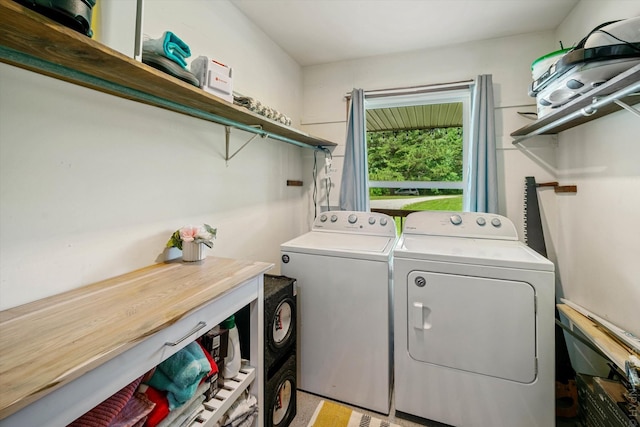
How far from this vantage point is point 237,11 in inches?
73.4

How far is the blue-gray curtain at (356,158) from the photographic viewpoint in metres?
2.47

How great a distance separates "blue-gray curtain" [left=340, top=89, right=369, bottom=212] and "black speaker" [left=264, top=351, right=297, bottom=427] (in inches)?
55.0

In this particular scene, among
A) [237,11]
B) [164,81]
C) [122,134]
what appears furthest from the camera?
[237,11]

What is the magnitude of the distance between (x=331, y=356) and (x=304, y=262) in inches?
24.5

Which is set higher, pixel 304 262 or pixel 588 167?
pixel 588 167

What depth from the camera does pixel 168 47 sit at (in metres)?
1.07

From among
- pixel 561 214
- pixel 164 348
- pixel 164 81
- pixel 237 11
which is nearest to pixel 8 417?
pixel 164 348

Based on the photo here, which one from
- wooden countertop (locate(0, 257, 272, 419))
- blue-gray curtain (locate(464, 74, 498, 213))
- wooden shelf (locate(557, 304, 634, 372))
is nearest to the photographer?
wooden countertop (locate(0, 257, 272, 419))

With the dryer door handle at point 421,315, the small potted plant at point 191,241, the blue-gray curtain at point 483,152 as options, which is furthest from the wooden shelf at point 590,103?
the small potted plant at point 191,241

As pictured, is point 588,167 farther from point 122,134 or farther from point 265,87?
point 122,134

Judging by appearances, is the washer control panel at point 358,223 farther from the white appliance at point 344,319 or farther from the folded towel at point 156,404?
the folded towel at point 156,404

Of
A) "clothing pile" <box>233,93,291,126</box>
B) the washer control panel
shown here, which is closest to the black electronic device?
"clothing pile" <box>233,93,291,126</box>

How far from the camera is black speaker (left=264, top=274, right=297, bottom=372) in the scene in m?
1.37

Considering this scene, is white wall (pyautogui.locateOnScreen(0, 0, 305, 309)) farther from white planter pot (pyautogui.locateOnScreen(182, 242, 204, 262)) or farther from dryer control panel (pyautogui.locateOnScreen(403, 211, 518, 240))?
dryer control panel (pyautogui.locateOnScreen(403, 211, 518, 240))
